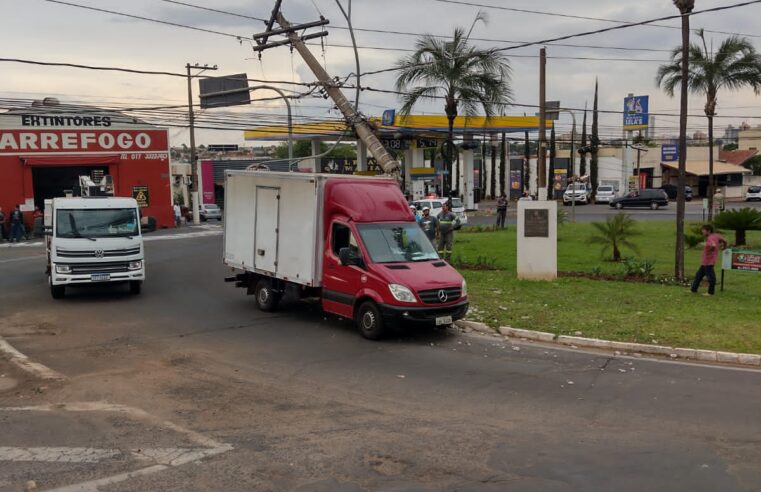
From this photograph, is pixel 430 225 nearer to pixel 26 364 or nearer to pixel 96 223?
pixel 96 223

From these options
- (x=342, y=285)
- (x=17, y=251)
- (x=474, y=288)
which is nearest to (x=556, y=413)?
(x=342, y=285)

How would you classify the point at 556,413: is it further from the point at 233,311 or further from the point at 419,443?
the point at 233,311

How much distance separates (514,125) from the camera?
51.0 meters

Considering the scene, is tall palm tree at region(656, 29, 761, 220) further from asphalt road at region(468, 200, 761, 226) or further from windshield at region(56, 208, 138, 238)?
windshield at region(56, 208, 138, 238)

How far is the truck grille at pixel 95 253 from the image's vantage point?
627 inches

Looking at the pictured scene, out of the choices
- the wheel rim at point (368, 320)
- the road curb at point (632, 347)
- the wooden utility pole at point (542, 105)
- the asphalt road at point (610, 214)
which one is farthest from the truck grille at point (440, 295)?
the asphalt road at point (610, 214)

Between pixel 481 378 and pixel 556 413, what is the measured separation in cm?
170

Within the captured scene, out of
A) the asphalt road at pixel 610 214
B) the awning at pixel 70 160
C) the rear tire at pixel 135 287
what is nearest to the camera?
the rear tire at pixel 135 287

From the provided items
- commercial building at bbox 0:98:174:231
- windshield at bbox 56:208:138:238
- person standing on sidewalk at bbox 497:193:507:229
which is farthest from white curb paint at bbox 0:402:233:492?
commercial building at bbox 0:98:174:231

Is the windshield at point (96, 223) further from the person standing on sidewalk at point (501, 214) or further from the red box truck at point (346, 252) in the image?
the person standing on sidewalk at point (501, 214)

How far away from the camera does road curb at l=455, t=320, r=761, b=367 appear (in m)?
10.5

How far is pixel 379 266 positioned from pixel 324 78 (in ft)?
38.4

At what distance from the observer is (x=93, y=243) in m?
16.2

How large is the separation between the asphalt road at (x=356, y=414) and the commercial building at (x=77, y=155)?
1135 inches
